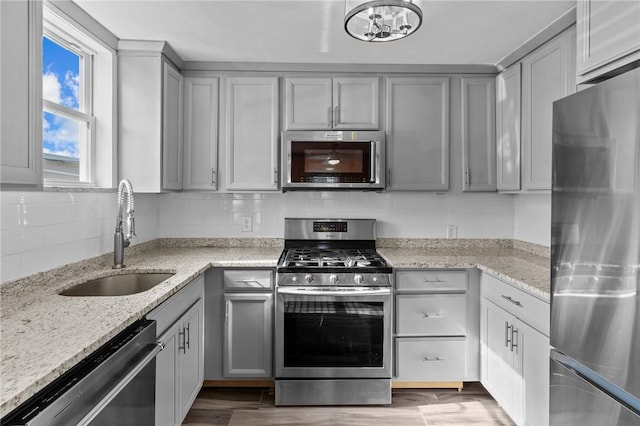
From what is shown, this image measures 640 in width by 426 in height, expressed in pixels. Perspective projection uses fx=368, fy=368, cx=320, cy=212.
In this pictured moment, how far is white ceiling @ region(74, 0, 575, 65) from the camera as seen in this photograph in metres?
1.93

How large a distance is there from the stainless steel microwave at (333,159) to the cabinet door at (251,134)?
0.52 ft

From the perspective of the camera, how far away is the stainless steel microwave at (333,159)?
2.65 metres

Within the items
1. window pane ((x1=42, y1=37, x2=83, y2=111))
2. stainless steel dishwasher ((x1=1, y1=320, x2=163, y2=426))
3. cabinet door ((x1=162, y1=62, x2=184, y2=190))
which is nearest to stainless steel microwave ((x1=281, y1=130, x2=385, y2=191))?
cabinet door ((x1=162, y1=62, x2=184, y2=190))

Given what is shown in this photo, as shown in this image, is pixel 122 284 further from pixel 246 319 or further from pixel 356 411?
pixel 356 411

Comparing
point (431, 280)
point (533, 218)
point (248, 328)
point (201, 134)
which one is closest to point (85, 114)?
point (201, 134)

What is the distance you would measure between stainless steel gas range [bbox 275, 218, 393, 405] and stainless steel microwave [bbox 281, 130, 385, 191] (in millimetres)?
625

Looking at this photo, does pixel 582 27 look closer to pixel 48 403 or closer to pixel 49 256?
pixel 48 403

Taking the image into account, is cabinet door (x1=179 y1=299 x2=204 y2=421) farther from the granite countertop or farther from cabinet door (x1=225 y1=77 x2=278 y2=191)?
cabinet door (x1=225 y1=77 x2=278 y2=191)

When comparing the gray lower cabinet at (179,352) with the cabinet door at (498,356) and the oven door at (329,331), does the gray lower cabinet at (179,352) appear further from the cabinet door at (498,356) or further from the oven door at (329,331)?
the cabinet door at (498,356)

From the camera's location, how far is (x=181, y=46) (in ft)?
8.07

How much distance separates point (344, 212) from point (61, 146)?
1.97 m

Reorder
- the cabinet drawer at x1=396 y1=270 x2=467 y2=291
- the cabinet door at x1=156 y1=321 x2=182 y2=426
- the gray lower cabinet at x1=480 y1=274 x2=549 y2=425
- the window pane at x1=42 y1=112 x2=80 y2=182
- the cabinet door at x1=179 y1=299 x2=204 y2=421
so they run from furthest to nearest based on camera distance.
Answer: the cabinet drawer at x1=396 y1=270 x2=467 y2=291 → the cabinet door at x1=179 y1=299 x2=204 y2=421 → the window pane at x1=42 y1=112 x2=80 y2=182 → the gray lower cabinet at x1=480 y1=274 x2=549 y2=425 → the cabinet door at x1=156 y1=321 x2=182 y2=426

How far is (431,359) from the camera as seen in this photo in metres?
2.51

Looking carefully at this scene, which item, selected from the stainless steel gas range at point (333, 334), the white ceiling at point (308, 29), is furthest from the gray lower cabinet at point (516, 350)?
the white ceiling at point (308, 29)
